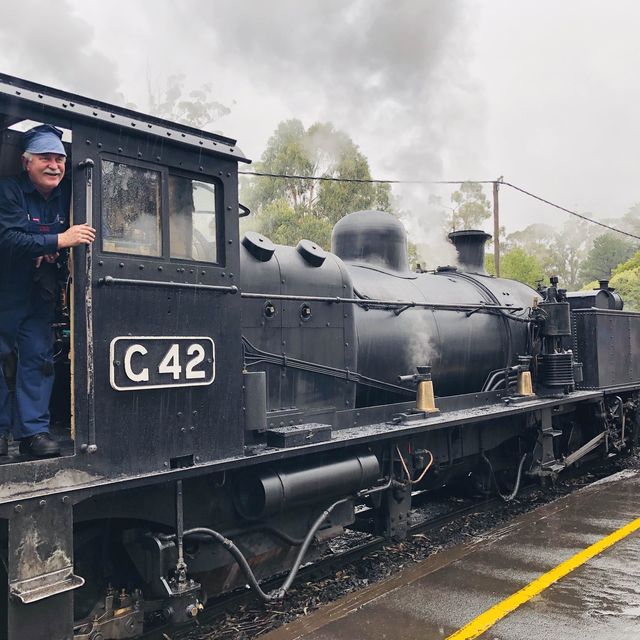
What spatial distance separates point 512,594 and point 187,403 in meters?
2.74

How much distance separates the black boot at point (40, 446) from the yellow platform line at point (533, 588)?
2596 mm

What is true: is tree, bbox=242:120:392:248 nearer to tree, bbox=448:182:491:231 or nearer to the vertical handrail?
tree, bbox=448:182:491:231

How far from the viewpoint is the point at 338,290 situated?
5379 mm

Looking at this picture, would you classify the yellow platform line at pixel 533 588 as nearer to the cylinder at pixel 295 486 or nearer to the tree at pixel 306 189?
the cylinder at pixel 295 486

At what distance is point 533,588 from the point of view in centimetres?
469

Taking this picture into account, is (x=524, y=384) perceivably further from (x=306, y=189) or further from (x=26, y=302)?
(x=306, y=189)

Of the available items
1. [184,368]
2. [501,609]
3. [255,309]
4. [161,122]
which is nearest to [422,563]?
[501,609]

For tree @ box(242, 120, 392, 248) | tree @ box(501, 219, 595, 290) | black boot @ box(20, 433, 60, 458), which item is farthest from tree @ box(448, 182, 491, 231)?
black boot @ box(20, 433, 60, 458)

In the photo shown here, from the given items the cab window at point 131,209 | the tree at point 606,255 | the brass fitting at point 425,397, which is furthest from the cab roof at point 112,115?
the tree at point 606,255

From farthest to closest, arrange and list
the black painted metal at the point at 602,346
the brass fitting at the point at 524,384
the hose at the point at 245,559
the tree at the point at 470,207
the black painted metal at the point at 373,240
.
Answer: the tree at the point at 470,207 → the black painted metal at the point at 602,346 → the brass fitting at the point at 524,384 → the black painted metal at the point at 373,240 → the hose at the point at 245,559

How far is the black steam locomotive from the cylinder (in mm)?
15

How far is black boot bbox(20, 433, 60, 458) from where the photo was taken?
3.26m

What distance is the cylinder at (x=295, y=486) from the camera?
13.6 feet

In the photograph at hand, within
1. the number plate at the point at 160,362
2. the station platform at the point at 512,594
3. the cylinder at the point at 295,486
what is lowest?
the station platform at the point at 512,594
